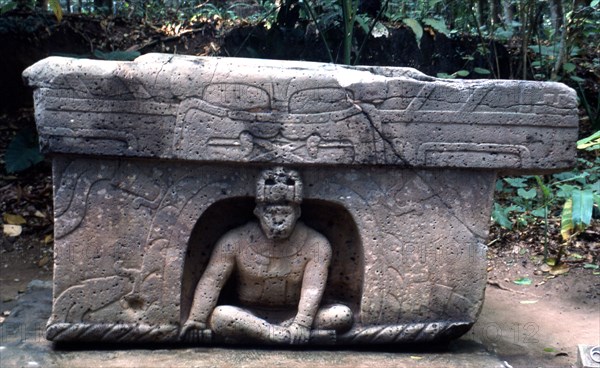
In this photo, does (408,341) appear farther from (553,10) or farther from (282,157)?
(553,10)

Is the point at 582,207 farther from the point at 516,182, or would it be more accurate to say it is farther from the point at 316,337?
the point at 316,337

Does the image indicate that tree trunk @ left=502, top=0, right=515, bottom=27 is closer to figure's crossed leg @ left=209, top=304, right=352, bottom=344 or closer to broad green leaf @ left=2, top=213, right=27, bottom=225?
figure's crossed leg @ left=209, top=304, right=352, bottom=344

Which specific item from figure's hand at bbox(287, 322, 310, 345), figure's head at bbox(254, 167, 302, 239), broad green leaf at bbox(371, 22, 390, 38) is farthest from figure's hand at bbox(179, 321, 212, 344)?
broad green leaf at bbox(371, 22, 390, 38)

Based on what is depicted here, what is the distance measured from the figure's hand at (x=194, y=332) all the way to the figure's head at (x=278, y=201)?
1.69ft

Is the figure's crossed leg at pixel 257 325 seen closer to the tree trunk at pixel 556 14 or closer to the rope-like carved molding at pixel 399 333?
the rope-like carved molding at pixel 399 333

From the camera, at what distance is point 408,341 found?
3186 millimetres

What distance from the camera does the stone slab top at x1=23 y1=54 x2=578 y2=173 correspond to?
287 centimetres

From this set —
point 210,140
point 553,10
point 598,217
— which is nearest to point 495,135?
point 210,140

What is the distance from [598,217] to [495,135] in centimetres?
261

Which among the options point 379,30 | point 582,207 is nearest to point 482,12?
point 379,30

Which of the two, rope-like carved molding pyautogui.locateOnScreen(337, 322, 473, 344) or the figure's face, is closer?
the figure's face

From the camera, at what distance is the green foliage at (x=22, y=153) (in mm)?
5355

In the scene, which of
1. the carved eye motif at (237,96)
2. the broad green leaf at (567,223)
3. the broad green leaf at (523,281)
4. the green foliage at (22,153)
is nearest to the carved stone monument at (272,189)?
the carved eye motif at (237,96)

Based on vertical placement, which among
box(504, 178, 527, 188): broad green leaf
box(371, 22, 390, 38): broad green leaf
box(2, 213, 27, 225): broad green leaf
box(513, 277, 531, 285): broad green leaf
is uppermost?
box(371, 22, 390, 38): broad green leaf
